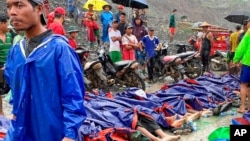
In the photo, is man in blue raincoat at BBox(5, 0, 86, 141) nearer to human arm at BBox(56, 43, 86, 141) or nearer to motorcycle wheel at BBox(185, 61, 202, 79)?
human arm at BBox(56, 43, 86, 141)

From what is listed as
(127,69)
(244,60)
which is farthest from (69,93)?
(127,69)

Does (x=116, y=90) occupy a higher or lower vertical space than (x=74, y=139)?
lower

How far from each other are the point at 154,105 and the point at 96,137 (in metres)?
1.87

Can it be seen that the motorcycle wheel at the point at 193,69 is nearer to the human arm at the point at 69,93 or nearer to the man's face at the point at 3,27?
the man's face at the point at 3,27

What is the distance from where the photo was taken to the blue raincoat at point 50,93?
2.18 metres

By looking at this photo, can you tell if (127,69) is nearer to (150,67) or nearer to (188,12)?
(150,67)

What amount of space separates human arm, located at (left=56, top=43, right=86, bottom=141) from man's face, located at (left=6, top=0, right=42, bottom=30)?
235 millimetres

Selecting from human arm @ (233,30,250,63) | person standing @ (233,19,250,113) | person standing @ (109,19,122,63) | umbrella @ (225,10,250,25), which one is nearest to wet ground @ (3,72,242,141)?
person standing @ (233,19,250,113)

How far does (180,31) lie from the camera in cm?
2855

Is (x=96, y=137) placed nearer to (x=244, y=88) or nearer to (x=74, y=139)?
(x=74, y=139)

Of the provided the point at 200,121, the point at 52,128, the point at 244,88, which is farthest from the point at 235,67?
the point at 52,128

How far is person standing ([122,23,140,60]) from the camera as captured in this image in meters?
10.1

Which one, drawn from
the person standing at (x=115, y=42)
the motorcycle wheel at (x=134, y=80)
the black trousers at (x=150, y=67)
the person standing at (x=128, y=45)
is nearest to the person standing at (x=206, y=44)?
the black trousers at (x=150, y=67)

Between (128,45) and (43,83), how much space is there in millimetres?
7946
